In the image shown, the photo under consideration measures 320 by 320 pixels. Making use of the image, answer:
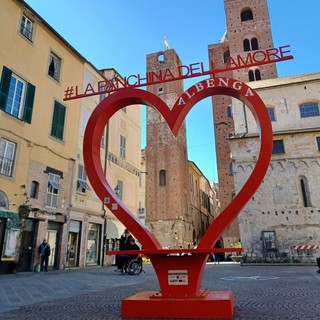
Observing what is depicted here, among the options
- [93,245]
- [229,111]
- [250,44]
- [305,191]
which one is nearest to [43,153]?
[93,245]

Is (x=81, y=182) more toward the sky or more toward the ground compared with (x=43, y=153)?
more toward the ground

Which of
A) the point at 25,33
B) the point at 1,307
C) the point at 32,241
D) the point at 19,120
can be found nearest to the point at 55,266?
the point at 32,241

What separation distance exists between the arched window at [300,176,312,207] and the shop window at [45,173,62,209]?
15.9 m

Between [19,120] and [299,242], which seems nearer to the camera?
[19,120]

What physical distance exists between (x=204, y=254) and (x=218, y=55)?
37817 millimetres

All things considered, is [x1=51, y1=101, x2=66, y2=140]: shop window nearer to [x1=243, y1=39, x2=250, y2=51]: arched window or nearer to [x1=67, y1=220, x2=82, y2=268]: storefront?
[x1=67, y1=220, x2=82, y2=268]: storefront

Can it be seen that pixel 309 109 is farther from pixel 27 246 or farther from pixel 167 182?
pixel 27 246

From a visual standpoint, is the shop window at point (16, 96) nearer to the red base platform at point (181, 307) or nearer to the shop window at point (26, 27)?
the shop window at point (26, 27)

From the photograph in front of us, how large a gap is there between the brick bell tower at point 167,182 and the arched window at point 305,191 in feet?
45.9

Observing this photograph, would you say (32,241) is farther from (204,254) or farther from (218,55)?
(218,55)

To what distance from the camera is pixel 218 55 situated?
3881cm

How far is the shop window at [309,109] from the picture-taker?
24.3 metres

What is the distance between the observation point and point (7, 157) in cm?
1273

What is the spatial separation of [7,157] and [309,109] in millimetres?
22016
